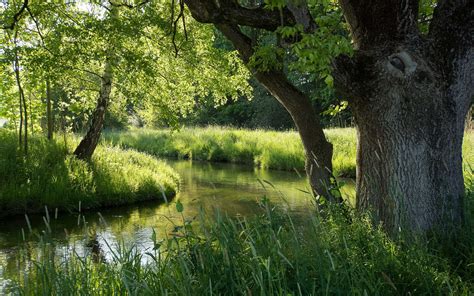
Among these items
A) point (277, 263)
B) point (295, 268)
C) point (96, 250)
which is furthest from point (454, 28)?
point (96, 250)

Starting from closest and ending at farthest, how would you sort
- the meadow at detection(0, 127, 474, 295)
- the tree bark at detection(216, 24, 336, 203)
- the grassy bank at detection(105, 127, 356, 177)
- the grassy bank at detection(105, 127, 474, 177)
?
the meadow at detection(0, 127, 474, 295) → the tree bark at detection(216, 24, 336, 203) → the grassy bank at detection(105, 127, 474, 177) → the grassy bank at detection(105, 127, 356, 177)

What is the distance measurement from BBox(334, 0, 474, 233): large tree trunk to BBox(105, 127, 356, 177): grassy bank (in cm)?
985

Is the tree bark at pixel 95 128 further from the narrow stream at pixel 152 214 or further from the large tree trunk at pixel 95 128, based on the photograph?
the narrow stream at pixel 152 214

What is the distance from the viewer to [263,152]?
20.6 meters

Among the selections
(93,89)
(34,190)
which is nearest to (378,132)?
(34,190)

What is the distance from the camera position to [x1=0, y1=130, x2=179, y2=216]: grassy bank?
10500 millimetres

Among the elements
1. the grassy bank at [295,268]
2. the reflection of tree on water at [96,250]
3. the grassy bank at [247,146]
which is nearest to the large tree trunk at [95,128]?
the grassy bank at [247,146]

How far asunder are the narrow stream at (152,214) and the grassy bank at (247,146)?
1405 mm

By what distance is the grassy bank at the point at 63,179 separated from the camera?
10.5m

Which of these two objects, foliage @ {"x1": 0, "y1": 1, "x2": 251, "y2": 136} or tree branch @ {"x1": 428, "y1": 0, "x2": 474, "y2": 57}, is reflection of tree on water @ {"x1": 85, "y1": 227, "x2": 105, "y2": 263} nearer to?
foliage @ {"x1": 0, "y1": 1, "x2": 251, "y2": 136}

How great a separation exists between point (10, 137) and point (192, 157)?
1336 centimetres

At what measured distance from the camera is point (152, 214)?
10.9m

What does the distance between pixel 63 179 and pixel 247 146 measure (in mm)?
12022

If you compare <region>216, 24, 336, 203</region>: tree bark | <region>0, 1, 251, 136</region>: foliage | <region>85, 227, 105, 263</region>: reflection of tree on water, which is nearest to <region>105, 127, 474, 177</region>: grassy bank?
<region>0, 1, 251, 136</region>: foliage
